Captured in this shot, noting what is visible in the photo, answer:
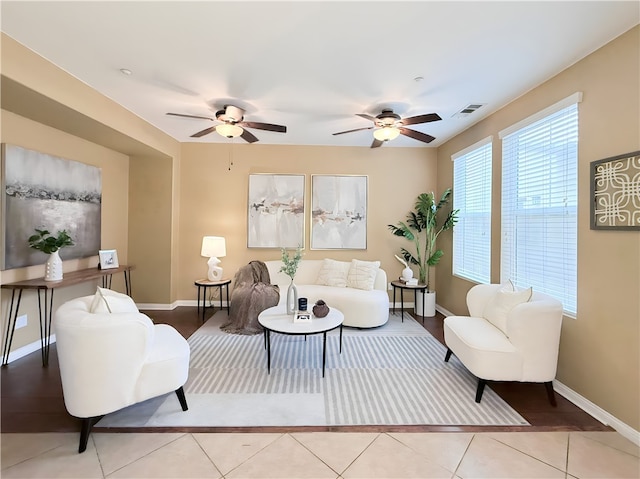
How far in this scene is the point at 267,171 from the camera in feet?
17.0

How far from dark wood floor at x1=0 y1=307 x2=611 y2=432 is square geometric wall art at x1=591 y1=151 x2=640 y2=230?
1.48 metres

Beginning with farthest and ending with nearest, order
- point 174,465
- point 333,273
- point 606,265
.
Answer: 1. point 333,273
2. point 606,265
3. point 174,465

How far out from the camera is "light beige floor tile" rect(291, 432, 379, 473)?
1.79 meters

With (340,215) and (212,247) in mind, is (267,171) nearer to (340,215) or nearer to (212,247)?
(340,215)

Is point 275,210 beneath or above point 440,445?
above

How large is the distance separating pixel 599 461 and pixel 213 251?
184 inches

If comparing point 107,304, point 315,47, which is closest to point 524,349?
point 315,47

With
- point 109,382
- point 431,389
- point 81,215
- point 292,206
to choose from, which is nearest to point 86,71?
point 81,215

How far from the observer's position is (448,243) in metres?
4.85

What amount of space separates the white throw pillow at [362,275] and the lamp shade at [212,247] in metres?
2.12

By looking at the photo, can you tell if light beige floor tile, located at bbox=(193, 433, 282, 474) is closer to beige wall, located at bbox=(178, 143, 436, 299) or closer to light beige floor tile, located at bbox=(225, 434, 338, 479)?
light beige floor tile, located at bbox=(225, 434, 338, 479)

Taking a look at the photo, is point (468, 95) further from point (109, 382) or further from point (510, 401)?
point (109, 382)

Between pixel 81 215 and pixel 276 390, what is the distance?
11.5 feet

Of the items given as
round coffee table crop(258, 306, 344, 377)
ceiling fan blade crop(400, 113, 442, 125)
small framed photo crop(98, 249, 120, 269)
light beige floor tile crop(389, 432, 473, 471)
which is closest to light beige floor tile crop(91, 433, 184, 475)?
A: round coffee table crop(258, 306, 344, 377)
